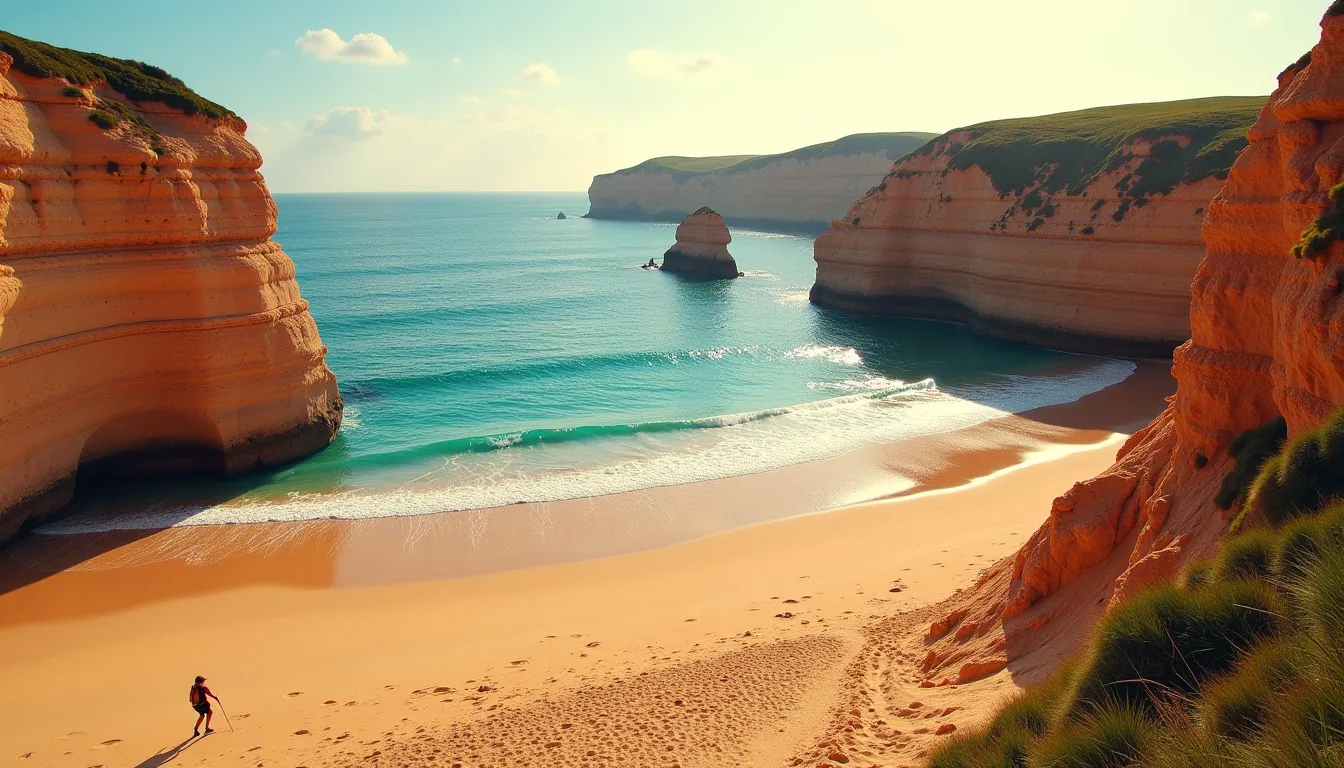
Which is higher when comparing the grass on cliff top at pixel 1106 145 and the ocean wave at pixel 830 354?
the grass on cliff top at pixel 1106 145

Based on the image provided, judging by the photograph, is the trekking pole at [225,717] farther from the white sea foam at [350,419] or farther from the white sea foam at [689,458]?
the white sea foam at [350,419]

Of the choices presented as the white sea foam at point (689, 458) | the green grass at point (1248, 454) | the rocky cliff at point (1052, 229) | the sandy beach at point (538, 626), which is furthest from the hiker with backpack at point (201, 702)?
the rocky cliff at point (1052, 229)

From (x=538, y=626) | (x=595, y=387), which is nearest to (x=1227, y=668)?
(x=538, y=626)

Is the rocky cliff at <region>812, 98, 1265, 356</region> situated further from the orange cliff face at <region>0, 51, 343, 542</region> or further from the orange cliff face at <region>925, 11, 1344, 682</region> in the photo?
the orange cliff face at <region>0, 51, 343, 542</region>

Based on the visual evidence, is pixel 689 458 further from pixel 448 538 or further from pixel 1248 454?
pixel 1248 454

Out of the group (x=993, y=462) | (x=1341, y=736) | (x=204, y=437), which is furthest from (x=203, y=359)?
(x=1341, y=736)

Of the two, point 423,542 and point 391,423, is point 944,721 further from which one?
point 391,423
